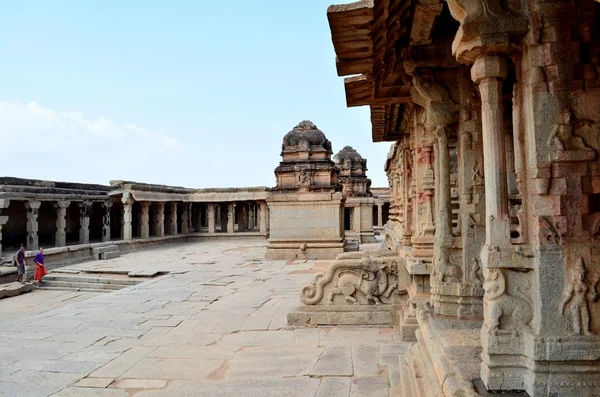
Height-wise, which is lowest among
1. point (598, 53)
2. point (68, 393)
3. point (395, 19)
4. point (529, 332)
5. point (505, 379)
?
point (68, 393)

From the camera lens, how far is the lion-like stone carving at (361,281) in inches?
266

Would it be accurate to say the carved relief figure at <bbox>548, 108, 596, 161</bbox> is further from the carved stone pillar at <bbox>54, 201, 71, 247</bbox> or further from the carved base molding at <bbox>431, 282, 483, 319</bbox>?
the carved stone pillar at <bbox>54, 201, 71, 247</bbox>

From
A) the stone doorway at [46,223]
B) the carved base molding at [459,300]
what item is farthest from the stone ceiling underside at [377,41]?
the stone doorway at [46,223]

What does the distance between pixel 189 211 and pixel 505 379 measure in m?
28.9

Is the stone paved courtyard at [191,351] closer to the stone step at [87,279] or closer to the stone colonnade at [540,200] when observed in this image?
the stone colonnade at [540,200]

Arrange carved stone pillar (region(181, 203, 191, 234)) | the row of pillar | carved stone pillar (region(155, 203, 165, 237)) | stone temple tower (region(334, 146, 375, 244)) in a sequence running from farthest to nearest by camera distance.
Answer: carved stone pillar (region(181, 203, 191, 234))
carved stone pillar (region(155, 203, 165, 237))
stone temple tower (region(334, 146, 375, 244))
the row of pillar

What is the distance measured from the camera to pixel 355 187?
98.9 ft

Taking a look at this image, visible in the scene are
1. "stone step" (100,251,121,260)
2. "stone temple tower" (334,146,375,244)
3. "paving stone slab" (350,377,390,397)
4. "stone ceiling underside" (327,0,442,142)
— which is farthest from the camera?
"stone temple tower" (334,146,375,244)

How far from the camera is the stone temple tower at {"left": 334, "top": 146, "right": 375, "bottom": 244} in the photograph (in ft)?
77.8

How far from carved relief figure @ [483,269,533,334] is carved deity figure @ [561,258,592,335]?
226 millimetres

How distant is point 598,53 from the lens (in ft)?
8.95

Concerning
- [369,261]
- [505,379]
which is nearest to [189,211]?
[369,261]

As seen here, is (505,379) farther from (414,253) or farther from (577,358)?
(414,253)

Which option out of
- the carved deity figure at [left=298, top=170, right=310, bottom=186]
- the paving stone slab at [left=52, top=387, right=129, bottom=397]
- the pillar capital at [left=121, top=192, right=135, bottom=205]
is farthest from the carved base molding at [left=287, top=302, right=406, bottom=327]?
the pillar capital at [left=121, top=192, right=135, bottom=205]
